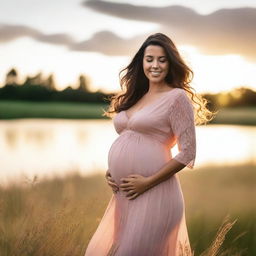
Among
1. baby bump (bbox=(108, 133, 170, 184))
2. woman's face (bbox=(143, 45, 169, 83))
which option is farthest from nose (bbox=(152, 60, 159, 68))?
baby bump (bbox=(108, 133, 170, 184))

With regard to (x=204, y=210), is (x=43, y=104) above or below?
below

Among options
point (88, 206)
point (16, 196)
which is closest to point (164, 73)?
point (88, 206)

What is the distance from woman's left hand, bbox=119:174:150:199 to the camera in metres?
4.76

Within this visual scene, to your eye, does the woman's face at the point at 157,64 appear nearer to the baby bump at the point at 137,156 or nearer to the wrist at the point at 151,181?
the baby bump at the point at 137,156

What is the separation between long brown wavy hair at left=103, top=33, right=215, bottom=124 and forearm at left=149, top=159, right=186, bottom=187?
0.58m

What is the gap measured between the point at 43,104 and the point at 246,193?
26.2 metres

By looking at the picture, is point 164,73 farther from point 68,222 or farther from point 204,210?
point 204,210

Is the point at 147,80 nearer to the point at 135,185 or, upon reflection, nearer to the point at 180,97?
the point at 180,97

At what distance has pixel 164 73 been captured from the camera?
4.90 metres

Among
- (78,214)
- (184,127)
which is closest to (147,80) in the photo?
(184,127)

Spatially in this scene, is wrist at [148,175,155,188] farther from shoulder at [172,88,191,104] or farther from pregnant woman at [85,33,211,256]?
shoulder at [172,88,191,104]

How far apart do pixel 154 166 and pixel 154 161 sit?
38 mm

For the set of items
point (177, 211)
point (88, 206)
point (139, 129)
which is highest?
point (139, 129)

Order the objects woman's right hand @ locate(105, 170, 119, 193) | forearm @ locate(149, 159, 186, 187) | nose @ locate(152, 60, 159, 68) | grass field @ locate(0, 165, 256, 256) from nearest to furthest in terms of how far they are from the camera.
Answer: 1. forearm @ locate(149, 159, 186, 187)
2. nose @ locate(152, 60, 159, 68)
3. woman's right hand @ locate(105, 170, 119, 193)
4. grass field @ locate(0, 165, 256, 256)
